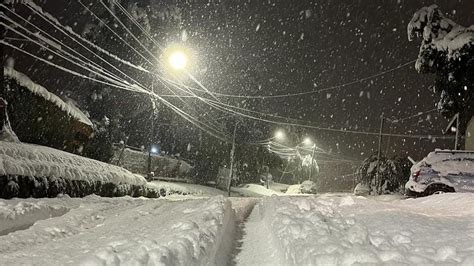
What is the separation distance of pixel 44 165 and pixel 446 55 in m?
15.0

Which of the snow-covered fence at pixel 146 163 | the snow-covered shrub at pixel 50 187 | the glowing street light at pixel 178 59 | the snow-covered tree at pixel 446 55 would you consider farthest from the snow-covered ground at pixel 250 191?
the snow-covered tree at pixel 446 55

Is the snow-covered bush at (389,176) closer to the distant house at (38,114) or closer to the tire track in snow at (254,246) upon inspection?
the distant house at (38,114)

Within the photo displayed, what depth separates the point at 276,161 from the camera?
205ft

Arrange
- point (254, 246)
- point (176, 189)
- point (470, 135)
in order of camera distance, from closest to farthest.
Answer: point (254, 246), point (470, 135), point (176, 189)

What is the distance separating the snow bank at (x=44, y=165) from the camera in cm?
1250

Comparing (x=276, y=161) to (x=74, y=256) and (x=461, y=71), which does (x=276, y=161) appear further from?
(x=74, y=256)

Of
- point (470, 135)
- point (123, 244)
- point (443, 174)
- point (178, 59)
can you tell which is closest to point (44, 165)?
point (178, 59)

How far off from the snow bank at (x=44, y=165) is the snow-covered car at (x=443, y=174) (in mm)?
11062

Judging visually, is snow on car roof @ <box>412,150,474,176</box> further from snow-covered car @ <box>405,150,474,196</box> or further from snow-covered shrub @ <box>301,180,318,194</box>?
snow-covered shrub @ <box>301,180,318,194</box>

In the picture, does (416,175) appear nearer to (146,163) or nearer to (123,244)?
(123,244)

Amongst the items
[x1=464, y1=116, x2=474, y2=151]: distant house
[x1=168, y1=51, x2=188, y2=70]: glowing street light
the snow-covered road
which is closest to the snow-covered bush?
[x1=464, y1=116, x2=474, y2=151]: distant house

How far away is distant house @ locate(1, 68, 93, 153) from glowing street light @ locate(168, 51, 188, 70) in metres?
A: 6.16

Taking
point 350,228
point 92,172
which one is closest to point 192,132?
point 92,172

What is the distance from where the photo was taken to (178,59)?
70.7 feet
